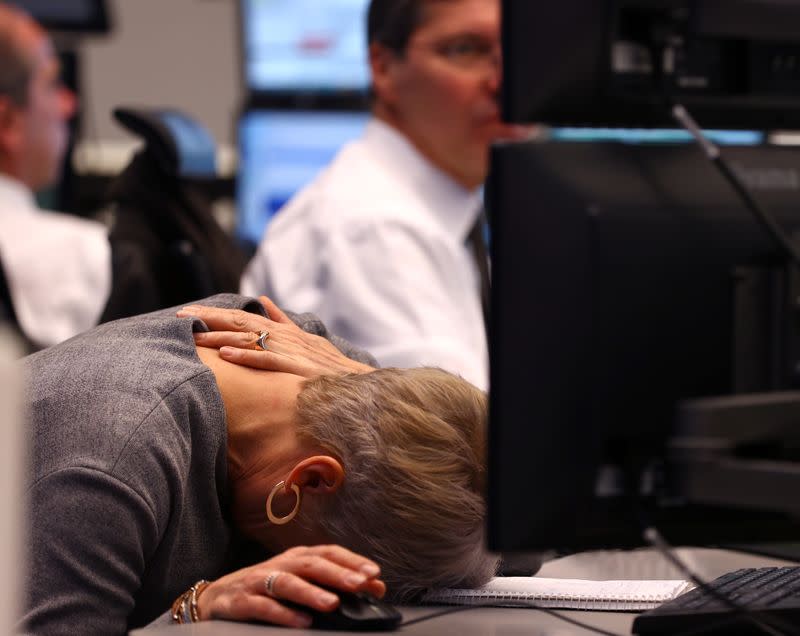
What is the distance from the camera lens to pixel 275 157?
389 centimetres

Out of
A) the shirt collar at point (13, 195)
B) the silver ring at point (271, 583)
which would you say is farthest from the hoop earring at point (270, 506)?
the shirt collar at point (13, 195)

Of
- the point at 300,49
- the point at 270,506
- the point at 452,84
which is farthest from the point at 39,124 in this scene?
the point at 270,506

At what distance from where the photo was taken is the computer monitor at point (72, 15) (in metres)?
3.81

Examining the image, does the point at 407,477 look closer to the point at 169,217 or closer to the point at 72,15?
the point at 169,217

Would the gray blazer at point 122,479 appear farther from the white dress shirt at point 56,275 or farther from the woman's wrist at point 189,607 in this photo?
the white dress shirt at point 56,275

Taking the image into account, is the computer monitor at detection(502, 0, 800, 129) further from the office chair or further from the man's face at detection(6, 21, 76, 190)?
the man's face at detection(6, 21, 76, 190)

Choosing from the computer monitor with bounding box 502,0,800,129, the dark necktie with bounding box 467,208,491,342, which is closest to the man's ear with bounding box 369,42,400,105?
the dark necktie with bounding box 467,208,491,342

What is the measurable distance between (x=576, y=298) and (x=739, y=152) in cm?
18

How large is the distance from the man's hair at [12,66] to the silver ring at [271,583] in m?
2.48

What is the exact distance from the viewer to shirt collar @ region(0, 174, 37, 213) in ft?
11.0

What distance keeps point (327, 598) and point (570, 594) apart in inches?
10.7

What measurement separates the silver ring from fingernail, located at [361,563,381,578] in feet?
0.24

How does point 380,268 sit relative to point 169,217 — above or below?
below

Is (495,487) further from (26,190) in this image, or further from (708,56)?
(26,190)
